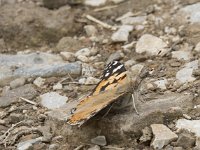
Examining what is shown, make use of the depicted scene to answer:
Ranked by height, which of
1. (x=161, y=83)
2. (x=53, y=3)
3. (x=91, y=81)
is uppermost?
(x=53, y=3)

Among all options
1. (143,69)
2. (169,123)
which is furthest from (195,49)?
(169,123)

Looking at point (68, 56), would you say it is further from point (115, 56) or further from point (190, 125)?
point (190, 125)

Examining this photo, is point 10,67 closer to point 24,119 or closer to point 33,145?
point 24,119

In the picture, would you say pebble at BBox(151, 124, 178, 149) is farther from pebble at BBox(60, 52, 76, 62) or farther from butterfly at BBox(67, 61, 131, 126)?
pebble at BBox(60, 52, 76, 62)

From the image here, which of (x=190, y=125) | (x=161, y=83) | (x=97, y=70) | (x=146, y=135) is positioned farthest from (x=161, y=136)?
(x=97, y=70)

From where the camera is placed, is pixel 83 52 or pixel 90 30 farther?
pixel 90 30

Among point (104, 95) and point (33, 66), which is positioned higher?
point (104, 95)

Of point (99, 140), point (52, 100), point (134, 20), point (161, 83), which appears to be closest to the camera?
point (99, 140)
